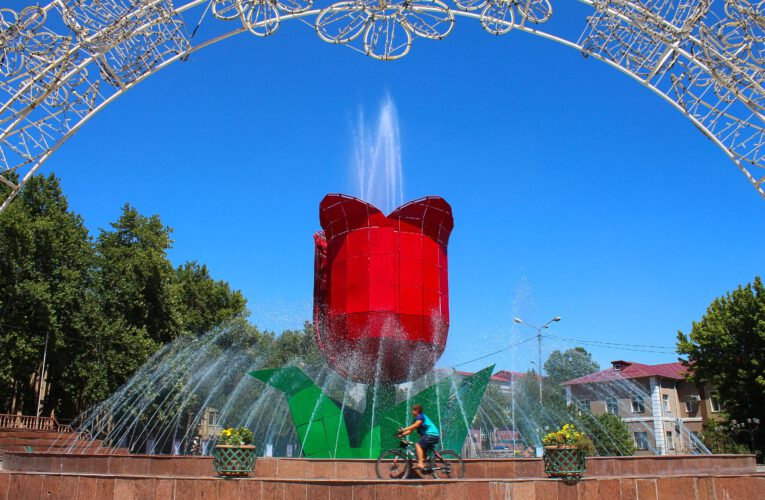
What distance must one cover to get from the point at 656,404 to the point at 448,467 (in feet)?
116

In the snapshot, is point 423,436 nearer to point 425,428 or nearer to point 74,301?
point 425,428

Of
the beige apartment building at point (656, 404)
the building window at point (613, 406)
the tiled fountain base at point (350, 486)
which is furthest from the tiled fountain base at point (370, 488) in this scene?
the building window at point (613, 406)

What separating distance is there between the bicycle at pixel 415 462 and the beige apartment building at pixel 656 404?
32.0 meters

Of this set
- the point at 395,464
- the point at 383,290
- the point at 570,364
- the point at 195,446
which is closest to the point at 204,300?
the point at 195,446

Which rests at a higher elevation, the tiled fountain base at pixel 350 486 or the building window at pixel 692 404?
the building window at pixel 692 404

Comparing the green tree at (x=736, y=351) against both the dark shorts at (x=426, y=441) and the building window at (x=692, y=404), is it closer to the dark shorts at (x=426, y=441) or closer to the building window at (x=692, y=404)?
the building window at (x=692, y=404)

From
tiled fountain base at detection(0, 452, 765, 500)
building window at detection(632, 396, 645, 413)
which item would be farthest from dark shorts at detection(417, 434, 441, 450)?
building window at detection(632, 396, 645, 413)

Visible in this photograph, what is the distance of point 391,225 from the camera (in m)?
14.6

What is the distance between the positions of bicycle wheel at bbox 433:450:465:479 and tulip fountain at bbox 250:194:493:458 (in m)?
4.50

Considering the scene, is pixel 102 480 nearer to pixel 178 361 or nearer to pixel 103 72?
pixel 103 72

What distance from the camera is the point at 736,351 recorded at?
28.3 m

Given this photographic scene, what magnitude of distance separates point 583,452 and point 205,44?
34.7ft

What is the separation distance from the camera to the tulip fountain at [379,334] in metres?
14.0

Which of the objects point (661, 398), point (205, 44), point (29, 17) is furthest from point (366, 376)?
point (661, 398)
